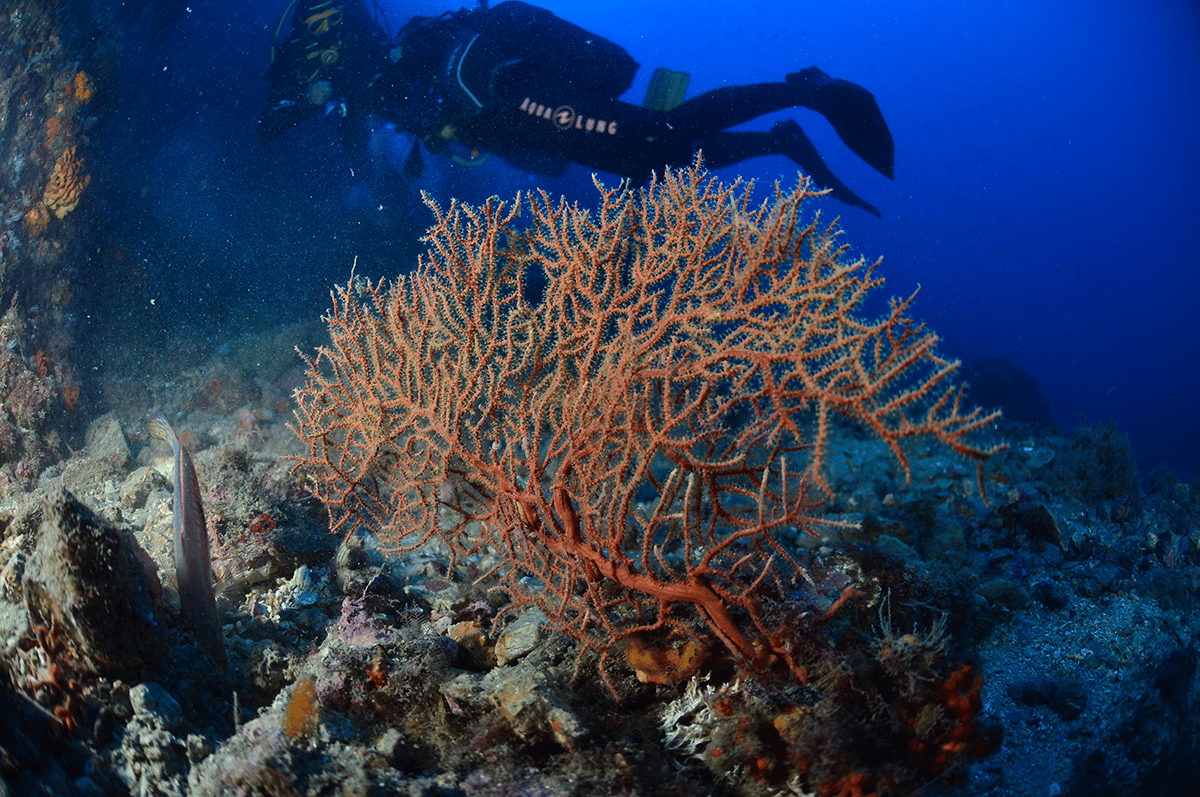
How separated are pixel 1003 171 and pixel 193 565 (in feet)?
438

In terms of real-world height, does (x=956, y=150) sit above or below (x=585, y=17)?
above

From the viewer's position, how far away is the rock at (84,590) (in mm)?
2330

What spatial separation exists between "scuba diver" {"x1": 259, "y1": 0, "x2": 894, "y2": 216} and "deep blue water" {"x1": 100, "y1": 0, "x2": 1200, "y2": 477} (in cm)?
480

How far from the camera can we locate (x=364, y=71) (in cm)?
1183

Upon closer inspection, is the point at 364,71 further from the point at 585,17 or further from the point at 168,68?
the point at 585,17

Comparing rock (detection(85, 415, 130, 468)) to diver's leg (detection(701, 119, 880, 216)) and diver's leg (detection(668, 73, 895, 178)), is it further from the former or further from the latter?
diver's leg (detection(701, 119, 880, 216))

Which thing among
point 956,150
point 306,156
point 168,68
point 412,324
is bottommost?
point 412,324

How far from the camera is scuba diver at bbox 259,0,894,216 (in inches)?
354

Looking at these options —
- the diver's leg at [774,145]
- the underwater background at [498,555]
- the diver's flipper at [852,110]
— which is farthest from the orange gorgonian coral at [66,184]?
the diver's flipper at [852,110]

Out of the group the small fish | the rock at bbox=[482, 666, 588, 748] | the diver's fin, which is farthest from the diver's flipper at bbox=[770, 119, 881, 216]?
the small fish

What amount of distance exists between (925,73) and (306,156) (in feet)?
356

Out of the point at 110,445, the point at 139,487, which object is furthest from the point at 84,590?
the point at 110,445

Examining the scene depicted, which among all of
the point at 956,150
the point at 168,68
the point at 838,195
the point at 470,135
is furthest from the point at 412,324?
the point at 956,150

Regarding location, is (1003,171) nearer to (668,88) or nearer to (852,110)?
(852,110)
